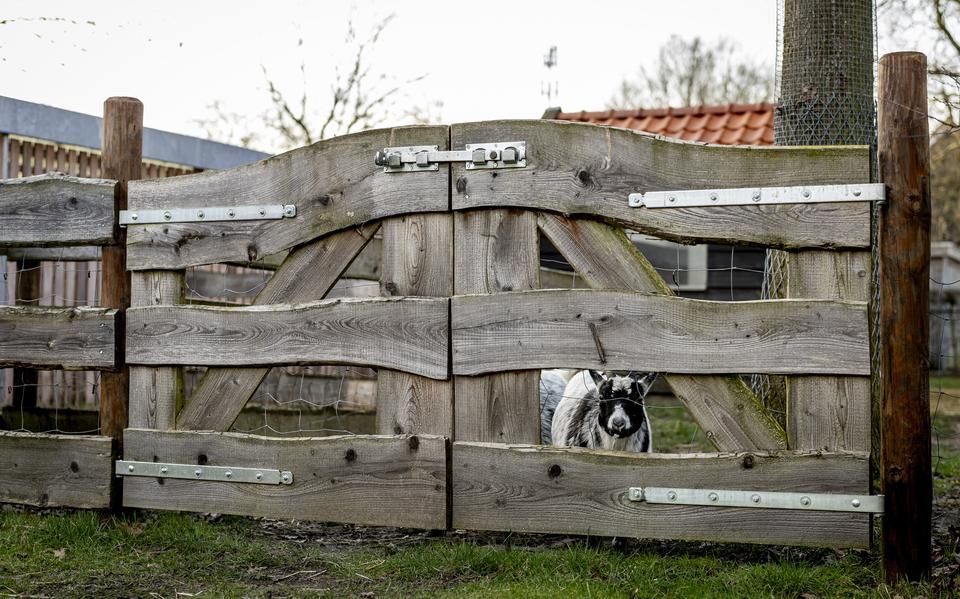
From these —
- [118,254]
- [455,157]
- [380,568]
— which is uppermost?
[455,157]

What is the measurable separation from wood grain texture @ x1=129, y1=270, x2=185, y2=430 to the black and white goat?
7.54ft

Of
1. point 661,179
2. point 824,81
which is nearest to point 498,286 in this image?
point 661,179

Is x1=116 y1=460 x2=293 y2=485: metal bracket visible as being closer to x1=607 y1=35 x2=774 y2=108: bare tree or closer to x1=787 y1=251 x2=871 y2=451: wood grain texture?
x1=787 y1=251 x2=871 y2=451: wood grain texture

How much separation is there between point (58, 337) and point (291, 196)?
161cm

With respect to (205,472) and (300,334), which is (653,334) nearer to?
(300,334)

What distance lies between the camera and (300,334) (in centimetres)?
456

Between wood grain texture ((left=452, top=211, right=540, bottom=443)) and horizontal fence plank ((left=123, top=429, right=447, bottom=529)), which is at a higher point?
wood grain texture ((left=452, top=211, right=540, bottom=443))

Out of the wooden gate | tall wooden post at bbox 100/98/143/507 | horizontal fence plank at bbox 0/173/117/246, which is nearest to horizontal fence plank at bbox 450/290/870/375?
the wooden gate

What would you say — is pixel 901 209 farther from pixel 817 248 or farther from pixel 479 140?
pixel 479 140

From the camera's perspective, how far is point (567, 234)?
13.9ft

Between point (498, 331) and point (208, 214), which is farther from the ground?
point (208, 214)

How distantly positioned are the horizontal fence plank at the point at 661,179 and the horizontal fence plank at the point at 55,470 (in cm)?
248

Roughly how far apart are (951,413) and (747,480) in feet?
28.9

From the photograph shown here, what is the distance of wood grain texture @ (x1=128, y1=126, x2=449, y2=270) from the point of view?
4.45m
